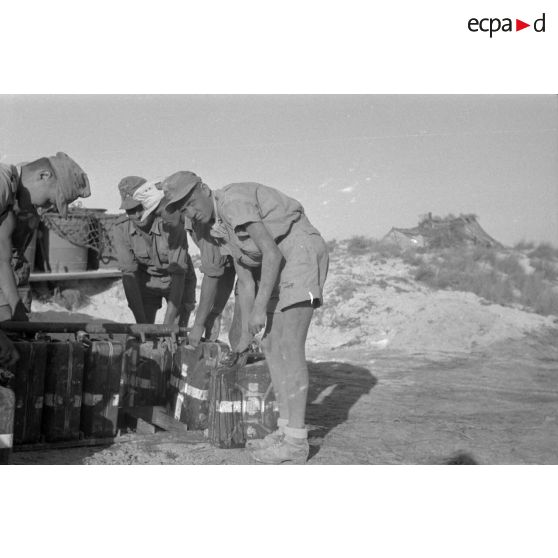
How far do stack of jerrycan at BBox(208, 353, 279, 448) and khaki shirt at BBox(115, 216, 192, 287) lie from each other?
2.20 m

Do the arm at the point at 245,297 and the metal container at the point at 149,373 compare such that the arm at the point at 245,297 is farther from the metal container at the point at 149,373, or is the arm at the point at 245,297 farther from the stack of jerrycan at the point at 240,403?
the metal container at the point at 149,373

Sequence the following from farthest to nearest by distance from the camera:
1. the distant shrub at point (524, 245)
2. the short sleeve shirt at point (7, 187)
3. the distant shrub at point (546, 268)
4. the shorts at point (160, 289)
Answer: the distant shrub at point (524, 245)
the distant shrub at point (546, 268)
the shorts at point (160, 289)
the short sleeve shirt at point (7, 187)

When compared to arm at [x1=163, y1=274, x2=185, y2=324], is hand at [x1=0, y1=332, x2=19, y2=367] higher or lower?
lower

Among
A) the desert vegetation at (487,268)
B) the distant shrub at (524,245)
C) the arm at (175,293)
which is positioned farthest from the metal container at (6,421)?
the distant shrub at (524,245)

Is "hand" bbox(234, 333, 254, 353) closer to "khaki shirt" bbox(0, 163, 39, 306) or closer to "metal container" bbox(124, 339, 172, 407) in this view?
"metal container" bbox(124, 339, 172, 407)

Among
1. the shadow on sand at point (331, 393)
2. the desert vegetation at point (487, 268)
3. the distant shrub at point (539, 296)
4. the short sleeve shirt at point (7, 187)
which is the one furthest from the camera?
the desert vegetation at point (487, 268)

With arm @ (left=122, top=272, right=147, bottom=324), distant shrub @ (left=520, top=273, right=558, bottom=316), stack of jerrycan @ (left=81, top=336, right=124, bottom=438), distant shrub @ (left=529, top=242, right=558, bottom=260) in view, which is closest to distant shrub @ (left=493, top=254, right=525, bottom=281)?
distant shrub @ (left=520, top=273, right=558, bottom=316)

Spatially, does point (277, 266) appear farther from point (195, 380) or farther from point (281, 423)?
point (195, 380)

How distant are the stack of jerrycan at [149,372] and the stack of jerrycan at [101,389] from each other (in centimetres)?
33

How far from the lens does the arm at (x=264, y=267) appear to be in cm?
390

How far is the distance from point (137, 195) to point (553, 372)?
628 centimetres

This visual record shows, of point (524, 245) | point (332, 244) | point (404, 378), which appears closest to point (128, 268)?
point (404, 378)

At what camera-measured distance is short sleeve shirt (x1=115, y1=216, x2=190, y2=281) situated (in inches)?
253

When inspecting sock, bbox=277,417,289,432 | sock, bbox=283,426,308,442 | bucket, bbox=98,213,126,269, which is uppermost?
bucket, bbox=98,213,126,269
